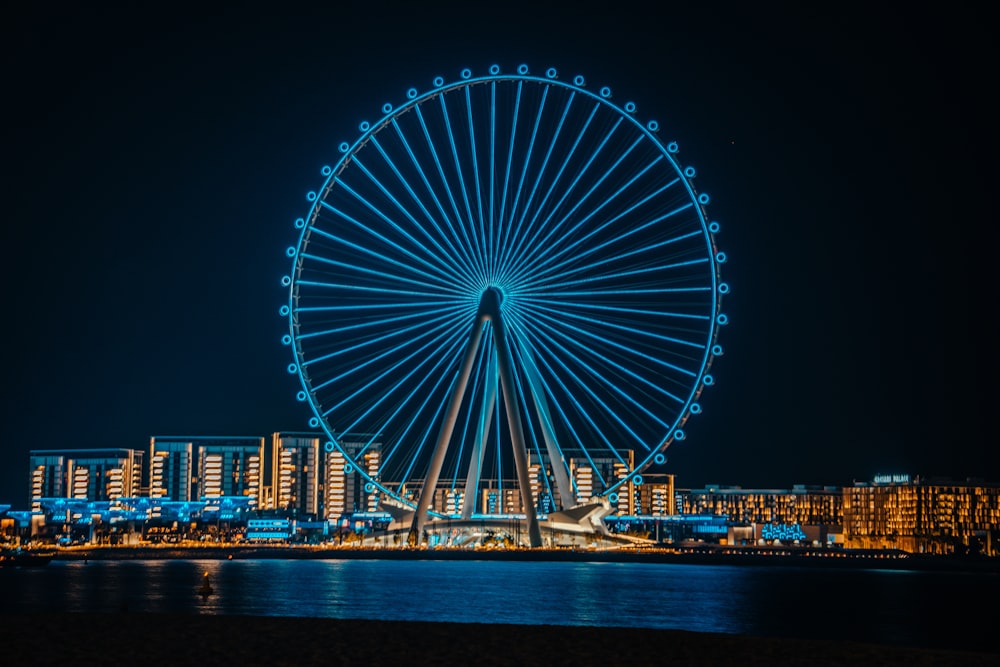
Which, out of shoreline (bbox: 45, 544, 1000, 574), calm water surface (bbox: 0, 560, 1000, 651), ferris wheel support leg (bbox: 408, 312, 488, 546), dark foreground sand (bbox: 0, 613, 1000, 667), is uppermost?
ferris wheel support leg (bbox: 408, 312, 488, 546)

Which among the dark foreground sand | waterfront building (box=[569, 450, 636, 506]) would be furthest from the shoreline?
the dark foreground sand

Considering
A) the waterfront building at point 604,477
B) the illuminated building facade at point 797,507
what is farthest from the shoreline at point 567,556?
the illuminated building facade at point 797,507

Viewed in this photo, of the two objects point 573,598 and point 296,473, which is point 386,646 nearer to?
point 573,598

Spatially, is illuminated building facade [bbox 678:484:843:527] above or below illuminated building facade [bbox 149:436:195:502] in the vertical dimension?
below

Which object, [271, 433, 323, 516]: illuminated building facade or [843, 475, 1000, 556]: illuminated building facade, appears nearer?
[843, 475, 1000, 556]: illuminated building facade

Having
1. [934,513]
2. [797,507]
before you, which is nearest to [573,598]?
[934,513]

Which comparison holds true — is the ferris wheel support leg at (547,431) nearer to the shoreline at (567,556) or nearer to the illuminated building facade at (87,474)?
the shoreline at (567,556)

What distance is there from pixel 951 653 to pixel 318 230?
41802 millimetres

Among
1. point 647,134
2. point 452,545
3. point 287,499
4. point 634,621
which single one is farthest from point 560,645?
point 287,499

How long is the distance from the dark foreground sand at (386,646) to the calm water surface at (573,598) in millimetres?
8275

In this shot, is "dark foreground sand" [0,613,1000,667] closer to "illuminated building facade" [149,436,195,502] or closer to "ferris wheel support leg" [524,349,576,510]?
"ferris wheel support leg" [524,349,576,510]

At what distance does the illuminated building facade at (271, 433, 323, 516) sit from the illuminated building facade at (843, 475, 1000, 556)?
250 feet

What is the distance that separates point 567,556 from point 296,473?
355 ft

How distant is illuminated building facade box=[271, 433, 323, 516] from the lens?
187 metres
